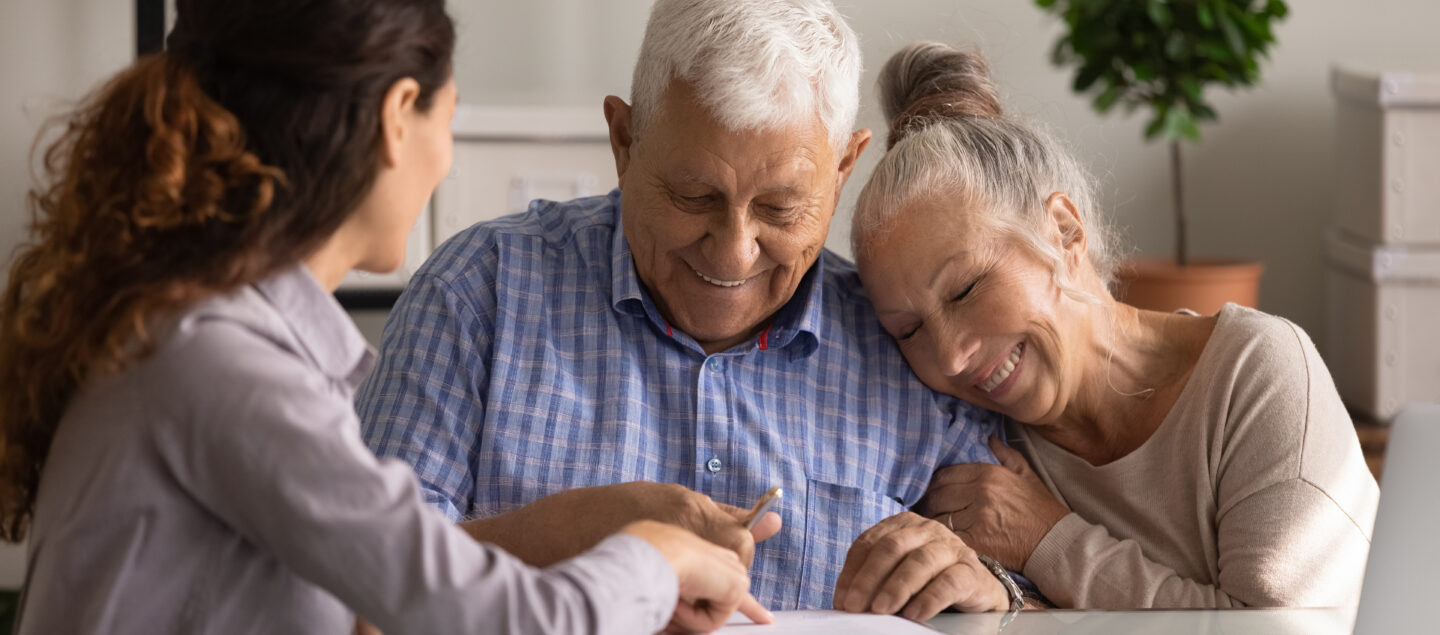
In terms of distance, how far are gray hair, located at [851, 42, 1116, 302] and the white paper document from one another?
1.68ft

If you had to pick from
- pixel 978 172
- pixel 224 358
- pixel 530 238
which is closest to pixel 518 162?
pixel 530 238

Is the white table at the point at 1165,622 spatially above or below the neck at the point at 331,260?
below

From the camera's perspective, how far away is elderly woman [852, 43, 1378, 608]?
134 cm

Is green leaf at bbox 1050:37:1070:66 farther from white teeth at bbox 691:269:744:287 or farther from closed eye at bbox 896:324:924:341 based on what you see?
white teeth at bbox 691:269:744:287

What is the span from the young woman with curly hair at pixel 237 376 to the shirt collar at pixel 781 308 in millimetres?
596

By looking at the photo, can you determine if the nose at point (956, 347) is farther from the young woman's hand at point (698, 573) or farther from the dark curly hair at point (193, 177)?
the dark curly hair at point (193, 177)

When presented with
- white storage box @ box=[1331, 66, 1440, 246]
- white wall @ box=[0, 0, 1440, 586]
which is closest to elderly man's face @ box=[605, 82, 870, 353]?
white wall @ box=[0, 0, 1440, 586]

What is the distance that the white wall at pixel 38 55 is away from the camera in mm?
2926

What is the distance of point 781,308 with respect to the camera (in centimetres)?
154

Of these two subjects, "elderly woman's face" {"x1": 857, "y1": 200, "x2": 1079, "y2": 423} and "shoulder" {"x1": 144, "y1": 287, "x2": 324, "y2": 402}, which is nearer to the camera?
"shoulder" {"x1": 144, "y1": 287, "x2": 324, "y2": 402}

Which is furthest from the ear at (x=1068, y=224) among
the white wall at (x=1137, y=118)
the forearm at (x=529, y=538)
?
the white wall at (x=1137, y=118)

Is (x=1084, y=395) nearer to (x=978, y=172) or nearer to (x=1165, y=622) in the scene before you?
(x=978, y=172)

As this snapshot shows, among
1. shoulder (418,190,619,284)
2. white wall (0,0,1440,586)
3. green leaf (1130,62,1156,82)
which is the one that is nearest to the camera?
shoulder (418,190,619,284)

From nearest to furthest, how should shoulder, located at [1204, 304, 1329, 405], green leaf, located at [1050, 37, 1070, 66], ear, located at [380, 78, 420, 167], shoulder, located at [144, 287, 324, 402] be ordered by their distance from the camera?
shoulder, located at [144, 287, 324, 402]
ear, located at [380, 78, 420, 167]
shoulder, located at [1204, 304, 1329, 405]
green leaf, located at [1050, 37, 1070, 66]
